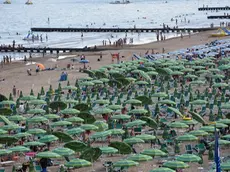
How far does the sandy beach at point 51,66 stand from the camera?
4582 cm

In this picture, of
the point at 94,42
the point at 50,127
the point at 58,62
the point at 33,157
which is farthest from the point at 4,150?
the point at 94,42

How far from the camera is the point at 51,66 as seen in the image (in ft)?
185

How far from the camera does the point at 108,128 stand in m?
28.9

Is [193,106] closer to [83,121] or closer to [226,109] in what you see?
[226,109]

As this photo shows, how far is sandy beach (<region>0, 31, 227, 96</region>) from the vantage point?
45.8 m

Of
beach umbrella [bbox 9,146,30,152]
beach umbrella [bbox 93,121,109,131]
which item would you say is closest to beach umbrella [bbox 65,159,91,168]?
beach umbrella [bbox 9,146,30,152]

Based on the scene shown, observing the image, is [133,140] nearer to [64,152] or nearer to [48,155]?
[64,152]

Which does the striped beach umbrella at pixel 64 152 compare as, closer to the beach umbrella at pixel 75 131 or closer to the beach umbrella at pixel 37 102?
the beach umbrella at pixel 75 131

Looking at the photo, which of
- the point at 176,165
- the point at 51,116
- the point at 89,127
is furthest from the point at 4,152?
the point at 176,165

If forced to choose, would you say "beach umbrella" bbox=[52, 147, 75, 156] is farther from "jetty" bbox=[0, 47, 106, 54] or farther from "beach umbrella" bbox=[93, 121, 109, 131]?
"jetty" bbox=[0, 47, 106, 54]

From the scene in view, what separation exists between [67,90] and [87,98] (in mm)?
5023

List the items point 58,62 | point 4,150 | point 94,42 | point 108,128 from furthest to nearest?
point 94,42 → point 58,62 → point 108,128 → point 4,150

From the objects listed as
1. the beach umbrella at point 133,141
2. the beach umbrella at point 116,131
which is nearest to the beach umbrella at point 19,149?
the beach umbrella at point 116,131

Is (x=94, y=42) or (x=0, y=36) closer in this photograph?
(x=94, y=42)
